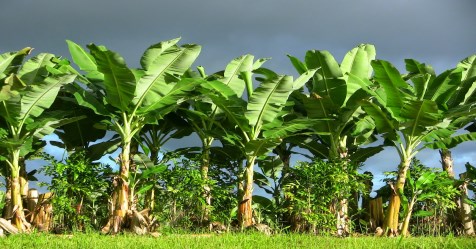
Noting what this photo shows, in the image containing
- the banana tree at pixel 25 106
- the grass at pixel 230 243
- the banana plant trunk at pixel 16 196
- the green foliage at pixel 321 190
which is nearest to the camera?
the grass at pixel 230 243

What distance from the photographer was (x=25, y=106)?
10.4 meters

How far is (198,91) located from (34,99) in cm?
293

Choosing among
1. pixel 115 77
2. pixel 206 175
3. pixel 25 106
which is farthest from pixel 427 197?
pixel 25 106

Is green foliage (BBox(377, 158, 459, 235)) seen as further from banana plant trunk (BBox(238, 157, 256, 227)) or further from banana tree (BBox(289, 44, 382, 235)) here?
banana plant trunk (BBox(238, 157, 256, 227))

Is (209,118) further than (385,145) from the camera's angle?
No

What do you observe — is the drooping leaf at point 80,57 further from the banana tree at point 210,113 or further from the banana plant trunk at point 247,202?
the banana plant trunk at point 247,202

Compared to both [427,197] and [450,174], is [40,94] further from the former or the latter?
[450,174]

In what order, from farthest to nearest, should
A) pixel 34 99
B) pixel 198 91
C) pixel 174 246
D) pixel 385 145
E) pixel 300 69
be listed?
pixel 385 145 → pixel 300 69 → pixel 198 91 → pixel 34 99 → pixel 174 246

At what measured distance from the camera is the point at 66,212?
10711mm

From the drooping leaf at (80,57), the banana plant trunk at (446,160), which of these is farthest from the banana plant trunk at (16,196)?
the banana plant trunk at (446,160)

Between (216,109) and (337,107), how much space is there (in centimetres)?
245

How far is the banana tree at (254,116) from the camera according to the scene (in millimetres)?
10562

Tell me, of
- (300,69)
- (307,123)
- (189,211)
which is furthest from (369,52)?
(189,211)

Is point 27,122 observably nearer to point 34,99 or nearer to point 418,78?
point 34,99
